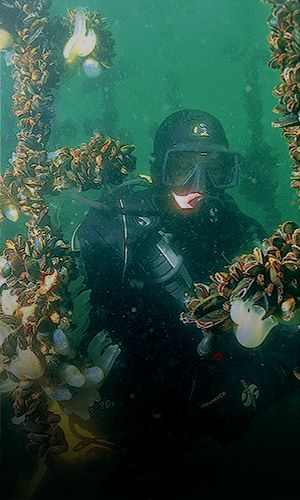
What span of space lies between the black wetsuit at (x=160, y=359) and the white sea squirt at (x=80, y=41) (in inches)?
85.6

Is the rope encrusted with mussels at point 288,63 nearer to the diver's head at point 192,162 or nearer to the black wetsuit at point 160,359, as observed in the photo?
the black wetsuit at point 160,359

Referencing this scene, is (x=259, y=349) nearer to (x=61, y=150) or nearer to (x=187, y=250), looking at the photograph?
(x=187, y=250)

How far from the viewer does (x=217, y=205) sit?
4.70m

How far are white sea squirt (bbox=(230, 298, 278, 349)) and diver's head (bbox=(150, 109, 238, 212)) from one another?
252cm

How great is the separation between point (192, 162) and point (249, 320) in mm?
3241

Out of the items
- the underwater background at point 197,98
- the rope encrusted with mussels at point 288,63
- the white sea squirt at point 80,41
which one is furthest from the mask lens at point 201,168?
the rope encrusted with mussels at point 288,63

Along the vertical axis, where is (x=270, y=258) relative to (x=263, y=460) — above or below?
above

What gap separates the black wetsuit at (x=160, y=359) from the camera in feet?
12.8

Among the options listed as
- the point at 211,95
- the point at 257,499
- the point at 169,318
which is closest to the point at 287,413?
the point at 257,499

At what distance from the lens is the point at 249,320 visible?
91.2 inches

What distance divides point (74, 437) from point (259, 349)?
218cm

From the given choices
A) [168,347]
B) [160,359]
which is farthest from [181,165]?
[160,359]

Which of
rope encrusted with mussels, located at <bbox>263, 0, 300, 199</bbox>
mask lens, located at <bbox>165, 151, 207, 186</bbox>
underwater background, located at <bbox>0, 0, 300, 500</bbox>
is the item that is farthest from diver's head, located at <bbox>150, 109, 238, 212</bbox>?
rope encrusted with mussels, located at <bbox>263, 0, 300, 199</bbox>

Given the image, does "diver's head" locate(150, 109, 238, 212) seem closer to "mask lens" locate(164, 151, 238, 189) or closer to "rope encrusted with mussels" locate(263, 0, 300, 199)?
"mask lens" locate(164, 151, 238, 189)
